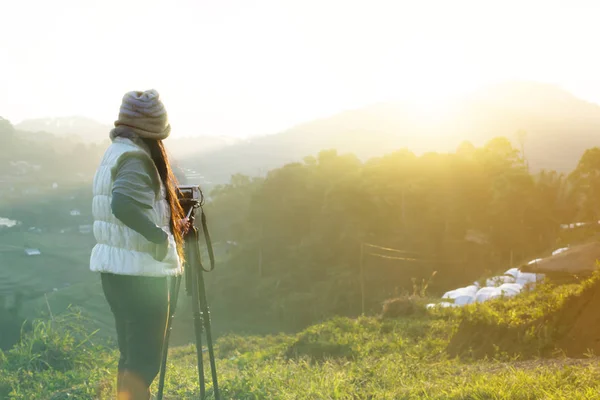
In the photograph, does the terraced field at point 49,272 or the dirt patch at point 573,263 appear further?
the terraced field at point 49,272

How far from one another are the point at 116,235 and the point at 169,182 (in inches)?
14.6

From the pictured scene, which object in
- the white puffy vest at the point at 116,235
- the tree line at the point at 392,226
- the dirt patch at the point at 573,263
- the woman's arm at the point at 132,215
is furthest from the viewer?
the tree line at the point at 392,226

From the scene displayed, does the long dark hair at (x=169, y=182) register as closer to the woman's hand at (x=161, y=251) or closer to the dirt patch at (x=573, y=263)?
the woman's hand at (x=161, y=251)

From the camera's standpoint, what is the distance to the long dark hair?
2504 mm

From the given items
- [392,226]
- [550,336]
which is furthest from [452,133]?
[550,336]

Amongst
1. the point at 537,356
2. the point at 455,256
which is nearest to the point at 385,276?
the point at 455,256

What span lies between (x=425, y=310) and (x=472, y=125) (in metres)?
101

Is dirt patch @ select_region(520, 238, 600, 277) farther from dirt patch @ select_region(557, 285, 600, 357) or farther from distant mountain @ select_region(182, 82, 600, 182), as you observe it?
distant mountain @ select_region(182, 82, 600, 182)

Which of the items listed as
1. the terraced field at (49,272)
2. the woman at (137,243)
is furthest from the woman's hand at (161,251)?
the terraced field at (49,272)

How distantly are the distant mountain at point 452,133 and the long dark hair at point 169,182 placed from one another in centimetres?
7290

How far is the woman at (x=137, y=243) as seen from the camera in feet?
7.62

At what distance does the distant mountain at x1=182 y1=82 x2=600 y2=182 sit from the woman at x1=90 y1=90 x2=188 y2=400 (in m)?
73.1

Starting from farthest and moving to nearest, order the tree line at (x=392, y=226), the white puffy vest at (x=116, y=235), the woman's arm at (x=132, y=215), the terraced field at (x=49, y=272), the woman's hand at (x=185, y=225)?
the terraced field at (x=49, y=272), the tree line at (x=392, y=226), the woman's hand at (x=185, y=225), the white puffy vest at (x=116, y=235), the woman's arm at (x=132, y=215)

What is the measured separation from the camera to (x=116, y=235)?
93.7 inches
